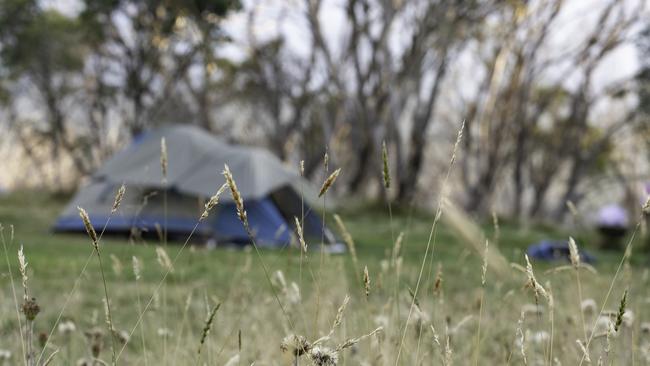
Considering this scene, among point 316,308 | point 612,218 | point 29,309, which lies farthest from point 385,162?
point 612,218

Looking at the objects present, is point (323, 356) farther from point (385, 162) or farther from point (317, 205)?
point (317, 205)

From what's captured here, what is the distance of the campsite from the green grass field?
3cm

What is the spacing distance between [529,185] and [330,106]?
7.50 meters

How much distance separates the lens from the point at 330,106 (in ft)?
61.7

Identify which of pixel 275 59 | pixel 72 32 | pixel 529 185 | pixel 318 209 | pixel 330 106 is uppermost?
pixel 72 32

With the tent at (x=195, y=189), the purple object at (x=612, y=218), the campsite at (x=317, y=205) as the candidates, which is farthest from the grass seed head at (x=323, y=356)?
the purple object at (x=612, y=218)

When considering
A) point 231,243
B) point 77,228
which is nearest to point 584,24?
point 231,243

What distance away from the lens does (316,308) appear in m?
1.27

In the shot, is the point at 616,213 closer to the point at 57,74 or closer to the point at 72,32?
the point at 72,32

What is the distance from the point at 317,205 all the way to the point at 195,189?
5.55ft

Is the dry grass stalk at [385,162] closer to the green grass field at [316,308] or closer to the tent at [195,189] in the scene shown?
the green grass field at [316,308]

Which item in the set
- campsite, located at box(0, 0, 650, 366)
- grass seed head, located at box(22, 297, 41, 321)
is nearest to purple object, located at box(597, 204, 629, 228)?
campsite, located at box(0, 0, 650, 366)

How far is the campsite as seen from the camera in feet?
6.14

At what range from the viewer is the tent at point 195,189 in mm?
8977
